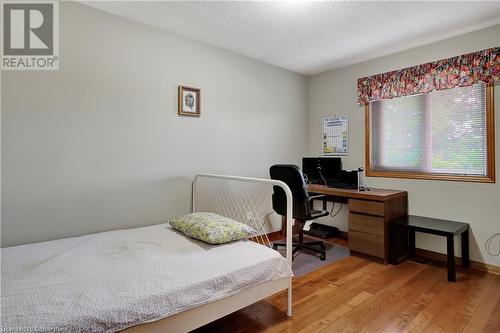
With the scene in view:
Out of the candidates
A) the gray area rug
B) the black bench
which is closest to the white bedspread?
the gray area rug

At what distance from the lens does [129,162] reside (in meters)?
2.49

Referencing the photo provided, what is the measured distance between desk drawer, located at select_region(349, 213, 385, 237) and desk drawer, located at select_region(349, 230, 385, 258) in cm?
4

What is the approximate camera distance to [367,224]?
2906 mm

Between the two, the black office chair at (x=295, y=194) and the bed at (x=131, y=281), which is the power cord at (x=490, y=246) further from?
the bed at (x=131, y=281)

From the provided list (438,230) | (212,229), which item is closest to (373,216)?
(438,230)

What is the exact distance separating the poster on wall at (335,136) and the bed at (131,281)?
2319mm

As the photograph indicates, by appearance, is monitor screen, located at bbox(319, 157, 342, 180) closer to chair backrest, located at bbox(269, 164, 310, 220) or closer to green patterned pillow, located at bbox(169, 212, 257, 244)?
chair backrest, located at bbox(269, 164, 310, 220)

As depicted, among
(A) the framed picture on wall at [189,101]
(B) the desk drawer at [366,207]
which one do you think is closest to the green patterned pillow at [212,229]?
(A) the framed picture on wall at [189,101]

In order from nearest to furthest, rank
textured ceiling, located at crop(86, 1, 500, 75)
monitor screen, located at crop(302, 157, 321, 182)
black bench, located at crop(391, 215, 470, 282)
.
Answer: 1. textured ceiling, located at crop(86, 1, 500, 75)
2. black bench, located at crop(391, 215, 470, 282)
3. monitor screen, located at crop(302, 157, 321, 182)

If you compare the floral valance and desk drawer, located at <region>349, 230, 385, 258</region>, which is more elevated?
the floral valance

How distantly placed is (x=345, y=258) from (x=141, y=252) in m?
2.17

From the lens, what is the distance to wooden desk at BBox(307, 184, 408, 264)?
2771 millimetres

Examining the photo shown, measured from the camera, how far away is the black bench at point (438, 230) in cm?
239

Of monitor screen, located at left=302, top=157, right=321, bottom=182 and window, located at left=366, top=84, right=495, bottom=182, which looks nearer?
window, located at left=366, top=84, right=495, bottom=182
